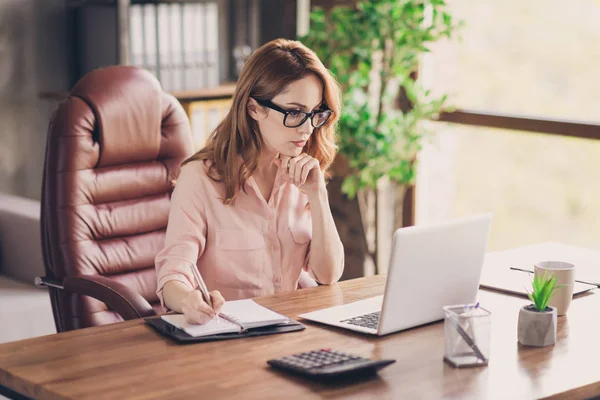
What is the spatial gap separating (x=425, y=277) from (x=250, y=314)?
366 mm

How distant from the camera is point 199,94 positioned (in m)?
3.91

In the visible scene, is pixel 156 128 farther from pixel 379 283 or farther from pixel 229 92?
pixel 229 92

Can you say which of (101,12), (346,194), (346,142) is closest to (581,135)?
(346,142)

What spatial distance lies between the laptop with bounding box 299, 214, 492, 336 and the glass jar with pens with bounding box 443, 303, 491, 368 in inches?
5.1

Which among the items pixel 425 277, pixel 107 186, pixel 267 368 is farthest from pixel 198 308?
pixel 107 186

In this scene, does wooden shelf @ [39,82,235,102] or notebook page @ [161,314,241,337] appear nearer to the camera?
notebook page @ [161,314,241,337]

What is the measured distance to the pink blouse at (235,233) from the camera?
219 centimetres

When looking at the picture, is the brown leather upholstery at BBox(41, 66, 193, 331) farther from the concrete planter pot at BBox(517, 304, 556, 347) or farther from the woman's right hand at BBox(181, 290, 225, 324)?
the concrete planter pot at BBox(517, 304, 556, 347)

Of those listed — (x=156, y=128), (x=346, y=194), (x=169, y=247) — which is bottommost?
(x=346, y=194)

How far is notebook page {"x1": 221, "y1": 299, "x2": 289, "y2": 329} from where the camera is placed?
1.80m

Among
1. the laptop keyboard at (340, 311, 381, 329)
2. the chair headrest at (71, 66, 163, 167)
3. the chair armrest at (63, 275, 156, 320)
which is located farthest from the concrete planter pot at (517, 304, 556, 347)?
the chair headrest at (71, 66, 163, 167)

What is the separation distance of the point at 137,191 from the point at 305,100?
0.74 meters

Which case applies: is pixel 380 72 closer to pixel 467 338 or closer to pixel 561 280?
pixel 561 280

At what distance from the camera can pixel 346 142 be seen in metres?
3.76
